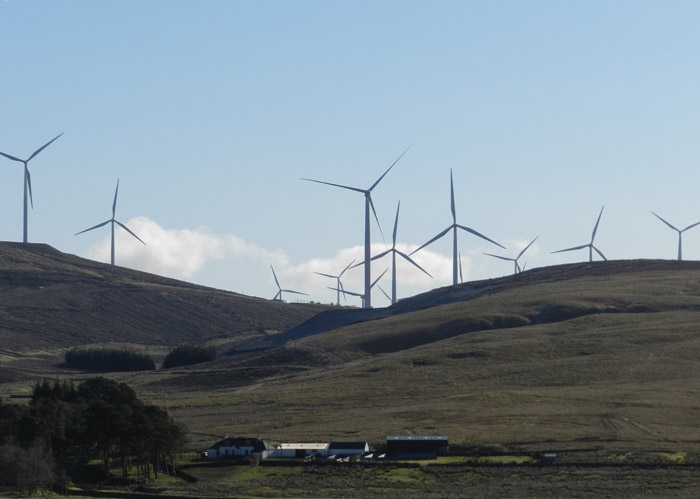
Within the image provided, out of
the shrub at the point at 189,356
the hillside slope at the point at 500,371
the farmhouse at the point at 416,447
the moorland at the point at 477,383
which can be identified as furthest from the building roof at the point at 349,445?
the shrub at the point at 189,356

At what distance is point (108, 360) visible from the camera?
166625mm

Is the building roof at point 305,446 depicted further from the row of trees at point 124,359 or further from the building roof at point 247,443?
the row of trees at point 124,359

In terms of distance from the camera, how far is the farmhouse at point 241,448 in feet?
267

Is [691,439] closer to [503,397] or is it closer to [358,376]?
[503,397]

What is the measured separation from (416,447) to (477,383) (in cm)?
3780

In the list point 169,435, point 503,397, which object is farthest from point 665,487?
point 503,397

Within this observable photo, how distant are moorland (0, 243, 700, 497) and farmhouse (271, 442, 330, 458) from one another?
4.73 m

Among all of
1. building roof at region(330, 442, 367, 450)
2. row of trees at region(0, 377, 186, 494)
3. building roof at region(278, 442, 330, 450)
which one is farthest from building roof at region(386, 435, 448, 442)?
row of trees at region(0, 377, 186, 494)

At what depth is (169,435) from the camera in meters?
77.2

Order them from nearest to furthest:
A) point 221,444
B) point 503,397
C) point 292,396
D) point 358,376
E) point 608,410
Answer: point 221,444 → point 608,410 → point 503,397 → point 292,396 → point 358,376

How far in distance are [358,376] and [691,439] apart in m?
47.2

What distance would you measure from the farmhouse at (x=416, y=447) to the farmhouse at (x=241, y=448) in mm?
7409

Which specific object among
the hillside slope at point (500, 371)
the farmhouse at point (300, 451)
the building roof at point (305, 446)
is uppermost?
the hillside slope at point (500, 371)

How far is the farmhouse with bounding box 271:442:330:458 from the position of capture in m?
81.5
